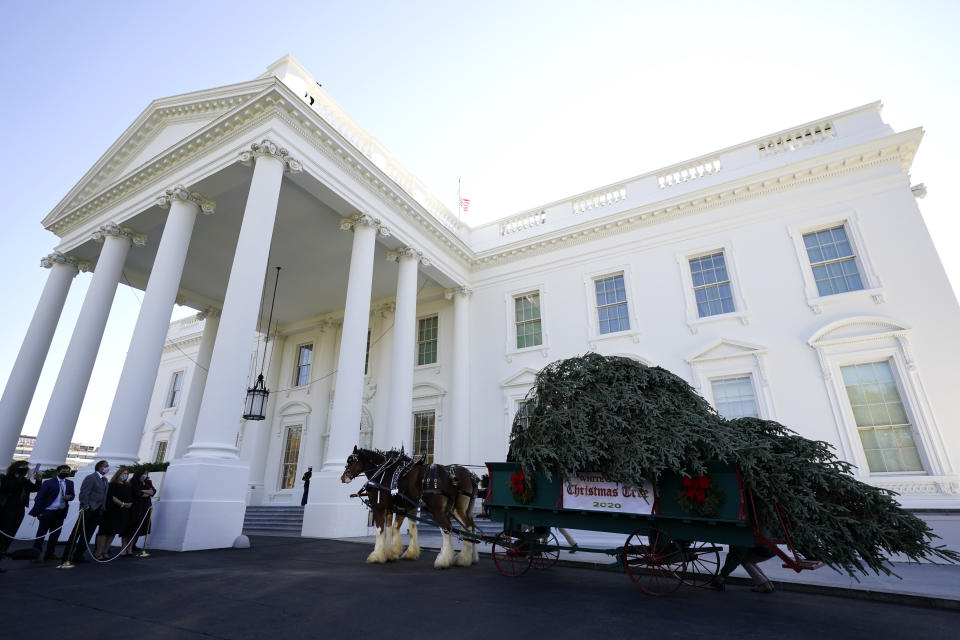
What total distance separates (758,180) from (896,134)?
8.94 feet

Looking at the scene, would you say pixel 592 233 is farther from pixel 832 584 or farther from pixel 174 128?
pixel 174 128

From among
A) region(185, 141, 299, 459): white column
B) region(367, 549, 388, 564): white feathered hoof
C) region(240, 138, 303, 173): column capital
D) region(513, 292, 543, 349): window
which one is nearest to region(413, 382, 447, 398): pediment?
region(513, 292, 543, 349): window

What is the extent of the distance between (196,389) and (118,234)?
19.6 ft

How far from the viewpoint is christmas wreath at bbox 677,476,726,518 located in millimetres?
4207

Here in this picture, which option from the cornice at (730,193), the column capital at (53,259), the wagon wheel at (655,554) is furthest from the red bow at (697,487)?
the column capital at (53,259)

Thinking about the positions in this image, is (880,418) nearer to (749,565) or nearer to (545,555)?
(749,565)

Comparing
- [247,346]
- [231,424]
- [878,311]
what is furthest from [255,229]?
[878,311]

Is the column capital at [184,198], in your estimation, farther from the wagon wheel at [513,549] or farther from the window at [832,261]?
the window at [832,261]

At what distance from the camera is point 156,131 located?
1251 cm

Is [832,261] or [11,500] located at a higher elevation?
[832,261]

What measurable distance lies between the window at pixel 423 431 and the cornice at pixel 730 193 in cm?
564

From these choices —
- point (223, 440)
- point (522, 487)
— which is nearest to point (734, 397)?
point (522, 487)

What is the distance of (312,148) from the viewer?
10.6 metres

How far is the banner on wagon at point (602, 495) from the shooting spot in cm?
454
